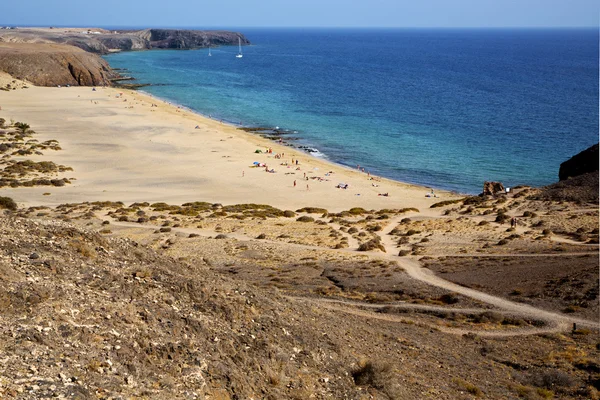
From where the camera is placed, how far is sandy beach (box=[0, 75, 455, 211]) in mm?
53375

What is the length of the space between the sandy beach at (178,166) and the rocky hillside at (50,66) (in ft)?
97.8

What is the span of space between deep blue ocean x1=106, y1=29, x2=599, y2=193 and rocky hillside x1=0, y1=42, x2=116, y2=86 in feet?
42.1

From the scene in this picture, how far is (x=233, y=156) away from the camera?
228 ft

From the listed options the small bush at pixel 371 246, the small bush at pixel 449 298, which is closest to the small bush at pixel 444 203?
the small bush at pixel 371 246

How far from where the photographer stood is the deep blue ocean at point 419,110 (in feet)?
237

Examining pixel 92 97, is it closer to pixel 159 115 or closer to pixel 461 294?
pixel 159 115

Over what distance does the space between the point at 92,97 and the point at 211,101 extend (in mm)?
21638

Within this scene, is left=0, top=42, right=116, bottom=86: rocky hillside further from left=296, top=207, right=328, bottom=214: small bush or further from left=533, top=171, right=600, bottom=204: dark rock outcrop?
left=533, top=171, right=600, bottom=204: dark rock outcrop

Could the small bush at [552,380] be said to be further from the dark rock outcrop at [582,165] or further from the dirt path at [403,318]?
the dark rock outcrop at [582,165]

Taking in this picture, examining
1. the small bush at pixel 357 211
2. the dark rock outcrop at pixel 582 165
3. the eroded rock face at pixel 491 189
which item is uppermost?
the dark rock outcrop at pixel 582 165

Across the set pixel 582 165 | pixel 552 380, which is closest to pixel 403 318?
pixel 552 380

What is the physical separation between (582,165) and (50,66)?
110993 millimetres

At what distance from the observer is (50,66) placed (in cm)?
12900

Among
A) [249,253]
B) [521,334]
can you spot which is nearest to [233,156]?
[249,253]
